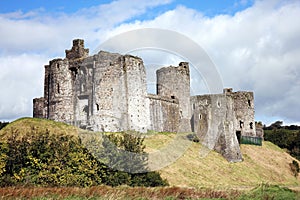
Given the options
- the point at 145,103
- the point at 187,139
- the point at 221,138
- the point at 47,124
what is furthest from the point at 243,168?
the point at 47,124

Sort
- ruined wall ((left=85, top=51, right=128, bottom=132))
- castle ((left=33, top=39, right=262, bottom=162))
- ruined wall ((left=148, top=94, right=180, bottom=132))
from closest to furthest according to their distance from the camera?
ruined wall ((left=85, top=51, right=128, bottom=132)), castle ((left=33, top=39, right=262, bottom=162)), ruined wall ((left=148, top=94, right=180, bottom=132))

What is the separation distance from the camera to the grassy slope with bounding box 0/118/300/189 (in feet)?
105

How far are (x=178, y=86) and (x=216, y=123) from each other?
7.37 m

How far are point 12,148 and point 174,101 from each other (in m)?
27.1

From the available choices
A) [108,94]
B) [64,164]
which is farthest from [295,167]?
[64,164]

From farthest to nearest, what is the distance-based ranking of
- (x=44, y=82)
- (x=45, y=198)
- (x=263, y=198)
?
(x=44, y=82)
(x=263, y=198)
(x=45, y=198)

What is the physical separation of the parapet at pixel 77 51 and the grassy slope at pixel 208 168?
9.11 meters

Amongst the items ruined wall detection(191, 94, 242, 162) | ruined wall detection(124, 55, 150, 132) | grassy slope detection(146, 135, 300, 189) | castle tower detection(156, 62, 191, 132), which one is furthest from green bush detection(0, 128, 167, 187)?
castle tower detection(156, 62, 191, 132)

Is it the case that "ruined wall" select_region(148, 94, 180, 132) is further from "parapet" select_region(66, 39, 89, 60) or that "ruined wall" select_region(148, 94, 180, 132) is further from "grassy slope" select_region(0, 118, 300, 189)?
"parapet" select_region(66, 39, 89, 60)

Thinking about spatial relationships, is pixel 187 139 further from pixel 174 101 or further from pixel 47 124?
Answer: pixel 47 124

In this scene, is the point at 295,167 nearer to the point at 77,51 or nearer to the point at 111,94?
the point at 111,94

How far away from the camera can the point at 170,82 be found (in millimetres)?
51375

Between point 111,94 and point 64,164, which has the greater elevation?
point 111,94

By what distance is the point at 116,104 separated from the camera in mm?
37656
